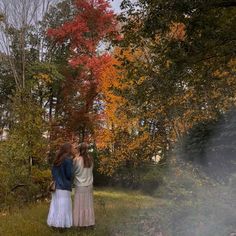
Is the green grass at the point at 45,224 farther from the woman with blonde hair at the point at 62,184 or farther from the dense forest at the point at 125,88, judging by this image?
the dense forest at the point at 125,88

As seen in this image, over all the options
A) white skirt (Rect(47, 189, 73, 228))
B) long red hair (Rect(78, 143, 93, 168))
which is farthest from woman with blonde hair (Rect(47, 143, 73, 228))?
long red hair (Rect(78, 143, 93, 168))

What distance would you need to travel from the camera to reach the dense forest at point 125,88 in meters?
7.84

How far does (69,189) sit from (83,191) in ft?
0.94

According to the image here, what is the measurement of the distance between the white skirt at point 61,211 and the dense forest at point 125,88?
210 centimetres

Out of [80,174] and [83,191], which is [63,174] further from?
[83,191]

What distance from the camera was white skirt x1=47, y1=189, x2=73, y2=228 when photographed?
8.30 meters

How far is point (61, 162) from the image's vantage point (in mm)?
8469

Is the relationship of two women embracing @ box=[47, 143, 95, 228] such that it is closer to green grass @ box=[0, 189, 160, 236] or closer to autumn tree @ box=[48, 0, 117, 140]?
green grass @ box=[0, 189, 160, 236]

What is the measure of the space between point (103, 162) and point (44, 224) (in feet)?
42.3

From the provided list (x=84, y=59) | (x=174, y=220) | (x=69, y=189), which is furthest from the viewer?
(x=84, y=59)

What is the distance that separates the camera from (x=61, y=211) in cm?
838

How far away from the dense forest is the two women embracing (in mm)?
1757

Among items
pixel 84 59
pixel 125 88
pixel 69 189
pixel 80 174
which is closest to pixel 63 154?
pixel 80 174

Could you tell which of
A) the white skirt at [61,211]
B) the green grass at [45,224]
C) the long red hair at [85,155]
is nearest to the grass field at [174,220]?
the green grass at [45,224]
